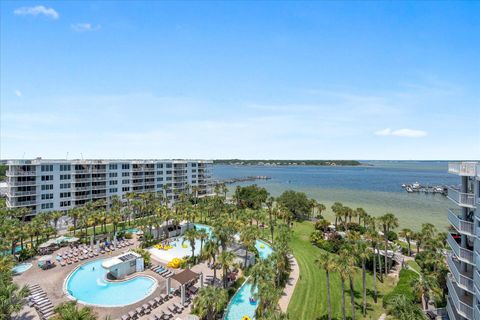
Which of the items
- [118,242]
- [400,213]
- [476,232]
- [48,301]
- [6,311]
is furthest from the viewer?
[400,213]

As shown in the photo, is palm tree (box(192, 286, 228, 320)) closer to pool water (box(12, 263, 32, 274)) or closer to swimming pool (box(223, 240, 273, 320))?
swimming pool (box(223, 240, 273, 320))

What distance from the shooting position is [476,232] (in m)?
19.5

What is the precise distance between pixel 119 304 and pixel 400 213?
8222 centimetres

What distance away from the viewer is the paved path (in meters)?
31.0

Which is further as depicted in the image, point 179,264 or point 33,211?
point 33,211

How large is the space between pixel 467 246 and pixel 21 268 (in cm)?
5435

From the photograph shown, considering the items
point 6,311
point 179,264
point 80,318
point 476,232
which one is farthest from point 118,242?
point 476,232

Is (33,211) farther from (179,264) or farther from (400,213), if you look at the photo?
(400,213)

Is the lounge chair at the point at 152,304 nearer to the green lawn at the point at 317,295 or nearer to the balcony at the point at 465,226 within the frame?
the green lawn at the point at 317,295

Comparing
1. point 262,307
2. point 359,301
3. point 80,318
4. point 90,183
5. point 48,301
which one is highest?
point 90,183

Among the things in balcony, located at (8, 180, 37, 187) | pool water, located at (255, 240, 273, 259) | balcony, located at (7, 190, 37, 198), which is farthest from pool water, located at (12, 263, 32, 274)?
pool water, located at (255, 240, 273, 259)

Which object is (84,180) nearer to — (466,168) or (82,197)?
(82,197)

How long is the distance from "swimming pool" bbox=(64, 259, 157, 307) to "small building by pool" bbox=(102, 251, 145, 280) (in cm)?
125

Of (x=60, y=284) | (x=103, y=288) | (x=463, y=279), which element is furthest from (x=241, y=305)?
(x=60, y=284)
